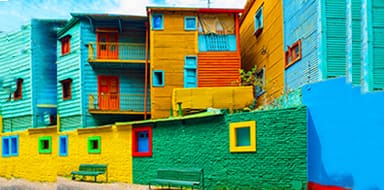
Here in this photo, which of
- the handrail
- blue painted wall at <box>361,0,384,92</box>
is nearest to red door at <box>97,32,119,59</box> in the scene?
the handrail

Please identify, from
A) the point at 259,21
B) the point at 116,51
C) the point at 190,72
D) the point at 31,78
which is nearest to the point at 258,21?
the point at 259,21

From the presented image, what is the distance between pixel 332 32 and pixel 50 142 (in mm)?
15269

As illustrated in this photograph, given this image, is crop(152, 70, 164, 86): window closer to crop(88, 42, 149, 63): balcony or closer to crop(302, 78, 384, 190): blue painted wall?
crop(88, 42, 149, 63): balcony

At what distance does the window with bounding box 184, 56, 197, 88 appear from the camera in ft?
74.3

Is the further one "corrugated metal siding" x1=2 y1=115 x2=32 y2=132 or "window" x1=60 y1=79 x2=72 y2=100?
"corrugated metal siding" x1=2 y1=115 x2=32 y2=132

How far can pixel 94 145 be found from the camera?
21797mm

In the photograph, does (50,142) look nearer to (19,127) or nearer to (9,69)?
(19,127)

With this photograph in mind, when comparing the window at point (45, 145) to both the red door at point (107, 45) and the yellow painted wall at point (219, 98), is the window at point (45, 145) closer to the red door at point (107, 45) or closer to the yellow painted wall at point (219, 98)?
the red door at point (107, 45)

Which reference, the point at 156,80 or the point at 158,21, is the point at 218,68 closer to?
the point at 156,80

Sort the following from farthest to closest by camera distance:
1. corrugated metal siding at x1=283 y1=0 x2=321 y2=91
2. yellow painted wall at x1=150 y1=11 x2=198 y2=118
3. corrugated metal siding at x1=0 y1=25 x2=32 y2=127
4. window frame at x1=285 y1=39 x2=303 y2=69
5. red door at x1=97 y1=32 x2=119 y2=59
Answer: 1. corrugated metal siding at x1=0 y1=25 x2=32 y2=127
2. red door at x1=97 y1=32 x2=119 y2=59
3. yellow painted wall at x1=150 y1=11 x2=198 y2=118
4. window frame at x1=285 y1=39 x2=303 y2=69
5. corrugated metal siding at x1=283 y1=0 x2=321 y2=91

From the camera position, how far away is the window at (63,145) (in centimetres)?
2317

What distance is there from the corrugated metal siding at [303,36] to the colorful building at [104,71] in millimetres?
7409

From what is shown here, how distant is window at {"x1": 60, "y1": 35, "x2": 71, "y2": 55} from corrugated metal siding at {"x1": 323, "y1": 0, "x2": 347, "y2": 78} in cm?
1406

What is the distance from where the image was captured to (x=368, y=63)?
1166 cm
